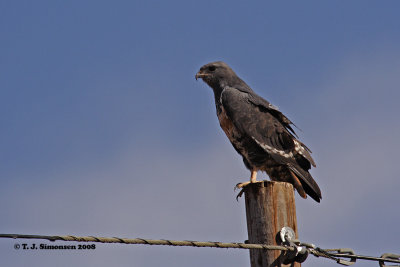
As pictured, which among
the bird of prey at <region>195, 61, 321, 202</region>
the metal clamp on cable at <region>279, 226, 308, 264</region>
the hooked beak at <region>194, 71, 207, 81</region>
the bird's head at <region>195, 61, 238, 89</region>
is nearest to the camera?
the metal clamp on cable at <region>279, 226, 308, 264</region>

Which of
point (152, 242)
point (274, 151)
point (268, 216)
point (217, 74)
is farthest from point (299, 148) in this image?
point (152, 242)

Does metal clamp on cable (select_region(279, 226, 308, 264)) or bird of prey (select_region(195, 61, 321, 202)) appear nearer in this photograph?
metal clamp on cable (select_region(279, 226, 308, 264))

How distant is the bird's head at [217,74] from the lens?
31.7 feet

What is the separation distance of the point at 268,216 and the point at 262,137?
3.51m

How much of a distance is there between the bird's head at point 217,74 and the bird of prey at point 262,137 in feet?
1.29

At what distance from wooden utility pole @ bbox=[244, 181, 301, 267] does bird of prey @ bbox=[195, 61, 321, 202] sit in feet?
8.72

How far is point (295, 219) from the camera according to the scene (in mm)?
5238

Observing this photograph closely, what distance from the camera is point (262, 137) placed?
8.59 meters

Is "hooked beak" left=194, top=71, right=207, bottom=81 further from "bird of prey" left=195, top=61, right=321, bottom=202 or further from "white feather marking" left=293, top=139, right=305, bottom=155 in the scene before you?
"white feather marking" left=293, top=139, right=305, bottom=155

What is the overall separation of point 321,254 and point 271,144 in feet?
10.8

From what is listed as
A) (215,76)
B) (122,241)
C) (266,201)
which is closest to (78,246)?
(122,241)

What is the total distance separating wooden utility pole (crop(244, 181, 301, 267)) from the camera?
5.06m

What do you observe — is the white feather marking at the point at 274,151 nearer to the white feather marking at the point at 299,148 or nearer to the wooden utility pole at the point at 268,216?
the white feather marking at the point at 299,148

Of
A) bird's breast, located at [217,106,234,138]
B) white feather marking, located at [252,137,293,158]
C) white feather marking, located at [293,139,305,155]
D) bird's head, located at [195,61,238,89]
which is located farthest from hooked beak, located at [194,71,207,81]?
white feather marking, located at [293,139,305,155]
